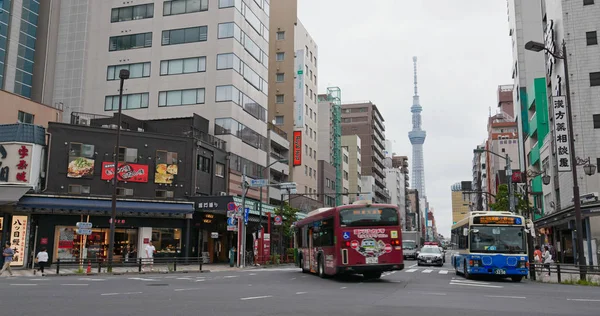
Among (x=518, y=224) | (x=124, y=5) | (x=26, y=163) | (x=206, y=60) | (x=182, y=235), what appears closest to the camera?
(x=518, y=224)

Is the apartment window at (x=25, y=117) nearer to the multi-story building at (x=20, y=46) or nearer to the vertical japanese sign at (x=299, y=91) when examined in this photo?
the multi-story building at (x=20, y=46)

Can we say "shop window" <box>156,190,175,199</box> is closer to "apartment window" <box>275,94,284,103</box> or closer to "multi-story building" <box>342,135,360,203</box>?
"apartment window" <box>275,94,284,103</box>

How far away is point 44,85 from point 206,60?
65.6 ft

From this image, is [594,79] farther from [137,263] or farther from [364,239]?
[137,263]

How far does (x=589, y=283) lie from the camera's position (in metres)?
21.8

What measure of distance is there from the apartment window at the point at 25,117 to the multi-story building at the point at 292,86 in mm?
33752

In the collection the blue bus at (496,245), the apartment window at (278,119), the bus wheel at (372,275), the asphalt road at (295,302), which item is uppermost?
the apartment window at (278,119)

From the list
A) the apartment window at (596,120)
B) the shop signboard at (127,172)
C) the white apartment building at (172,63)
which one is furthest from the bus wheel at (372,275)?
the white apartment building at (172,63)

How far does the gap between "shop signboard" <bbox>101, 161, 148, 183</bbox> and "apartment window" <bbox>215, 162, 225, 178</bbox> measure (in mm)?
8209

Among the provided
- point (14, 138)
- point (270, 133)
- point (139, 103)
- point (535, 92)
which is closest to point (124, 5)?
point (139, 103)

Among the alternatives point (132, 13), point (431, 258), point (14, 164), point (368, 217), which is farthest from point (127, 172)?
point (132, 13)

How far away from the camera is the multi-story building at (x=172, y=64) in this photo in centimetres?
5153

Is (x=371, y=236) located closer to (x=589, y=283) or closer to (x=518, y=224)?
(x=518, y=224)

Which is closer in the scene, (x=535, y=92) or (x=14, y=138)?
(x=14, y=138)
